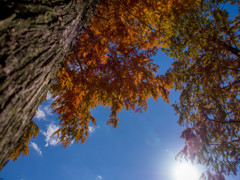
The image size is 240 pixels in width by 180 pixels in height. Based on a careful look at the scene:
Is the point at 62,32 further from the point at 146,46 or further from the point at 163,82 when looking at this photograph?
the point at 163,82

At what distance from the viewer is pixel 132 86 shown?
429cm

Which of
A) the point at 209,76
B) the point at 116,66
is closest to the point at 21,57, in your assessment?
the point at 116,66

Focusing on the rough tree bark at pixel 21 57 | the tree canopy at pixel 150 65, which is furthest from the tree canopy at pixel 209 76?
the rough tree bark at pixel 21 57

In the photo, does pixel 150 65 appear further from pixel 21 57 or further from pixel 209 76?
pixel 21 57

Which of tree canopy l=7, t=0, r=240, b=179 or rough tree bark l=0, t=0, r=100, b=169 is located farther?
tree canopy l=7, t=0, r=240, b=179

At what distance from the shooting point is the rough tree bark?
536 millimetres

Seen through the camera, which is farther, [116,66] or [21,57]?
[116,66]

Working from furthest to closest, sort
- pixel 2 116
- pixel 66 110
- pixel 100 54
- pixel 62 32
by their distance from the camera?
pixel 66 110, pixel 100 54, pixel 62 32, pixel 2 116

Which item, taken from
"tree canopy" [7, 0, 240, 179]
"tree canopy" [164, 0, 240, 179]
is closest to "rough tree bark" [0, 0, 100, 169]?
"tree canopy" [7, 0, 240, 179]

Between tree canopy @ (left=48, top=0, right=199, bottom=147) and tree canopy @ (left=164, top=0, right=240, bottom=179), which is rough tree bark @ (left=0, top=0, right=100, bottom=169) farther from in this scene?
tree canopy @ (left=164, top=0, right=240, bottom=179)

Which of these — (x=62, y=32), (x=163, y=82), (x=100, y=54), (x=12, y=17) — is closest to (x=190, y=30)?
(x=163, y=82)

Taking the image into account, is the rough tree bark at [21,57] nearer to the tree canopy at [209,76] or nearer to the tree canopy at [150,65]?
the tree canopy at [150,65]

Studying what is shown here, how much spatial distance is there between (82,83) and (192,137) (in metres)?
5.92

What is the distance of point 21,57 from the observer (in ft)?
2.00
